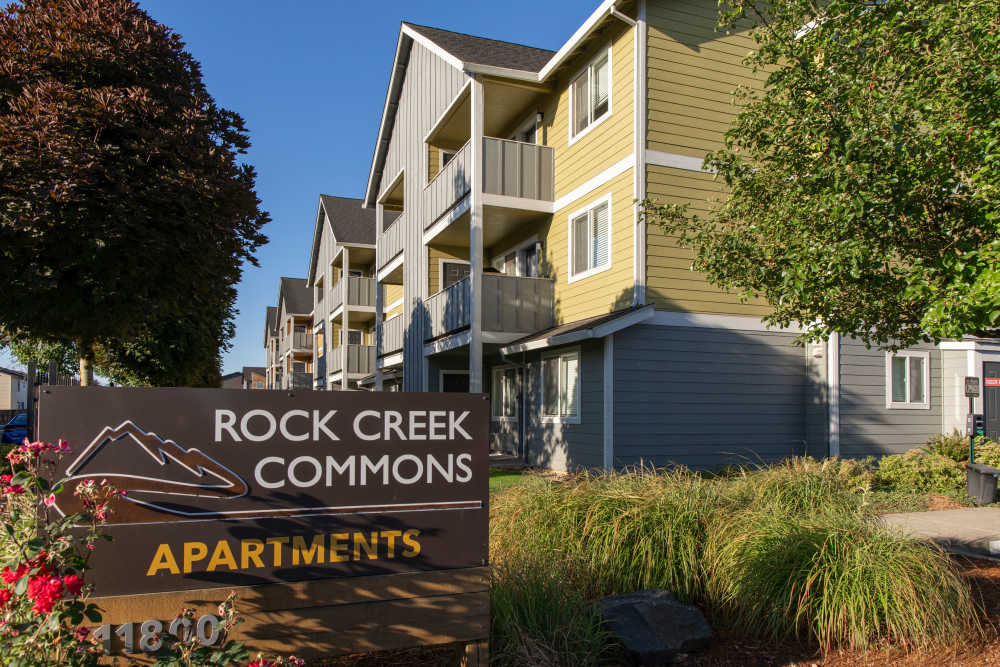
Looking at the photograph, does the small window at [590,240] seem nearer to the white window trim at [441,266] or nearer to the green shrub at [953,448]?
the white window trim at [441,266]

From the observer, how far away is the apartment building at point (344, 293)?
1200 inches

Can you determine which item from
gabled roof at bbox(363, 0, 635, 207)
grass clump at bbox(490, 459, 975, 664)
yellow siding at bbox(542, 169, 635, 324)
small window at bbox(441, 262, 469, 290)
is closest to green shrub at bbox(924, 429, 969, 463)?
yellow siding at bbox(542, 169, 635, 324)

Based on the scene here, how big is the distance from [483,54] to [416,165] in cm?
481

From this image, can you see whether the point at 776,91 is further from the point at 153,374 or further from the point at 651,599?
the point at 153,374

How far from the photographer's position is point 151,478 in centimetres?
332

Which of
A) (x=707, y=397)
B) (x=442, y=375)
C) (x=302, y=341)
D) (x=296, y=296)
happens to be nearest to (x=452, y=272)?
(x=442, y=375)

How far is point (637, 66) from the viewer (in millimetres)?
12867

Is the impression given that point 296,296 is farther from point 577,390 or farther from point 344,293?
point 577,390

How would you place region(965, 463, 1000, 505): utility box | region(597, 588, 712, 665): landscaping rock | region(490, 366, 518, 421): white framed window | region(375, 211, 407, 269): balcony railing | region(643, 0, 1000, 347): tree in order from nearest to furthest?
region(597, 588, 712, 665): landscaping rock < region(643, 0, 1000, 347): tree < region(965, 463, 1000, 505): utility box < region(490, 366, 518, 421): white framed window < region(375, 211, 407, 269): balcony railing

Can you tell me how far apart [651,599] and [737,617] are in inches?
30.4

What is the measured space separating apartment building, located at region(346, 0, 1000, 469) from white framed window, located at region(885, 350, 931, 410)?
0.04 m

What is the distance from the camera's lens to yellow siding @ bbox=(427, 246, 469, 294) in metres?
19.5

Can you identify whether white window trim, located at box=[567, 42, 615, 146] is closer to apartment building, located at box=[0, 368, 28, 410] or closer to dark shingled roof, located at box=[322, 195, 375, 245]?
dark shingled roof, located at box=[322, 195, 375, 245]

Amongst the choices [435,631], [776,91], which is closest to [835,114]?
[776,91]
